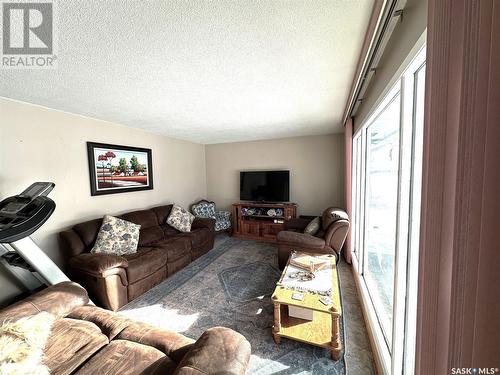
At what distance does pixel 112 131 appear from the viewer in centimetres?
304

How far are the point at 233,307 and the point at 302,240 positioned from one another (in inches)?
49.1

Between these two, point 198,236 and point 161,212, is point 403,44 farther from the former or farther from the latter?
point 161,212

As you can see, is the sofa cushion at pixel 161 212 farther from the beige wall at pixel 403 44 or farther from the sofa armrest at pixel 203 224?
the beige wall at pixel 403 44

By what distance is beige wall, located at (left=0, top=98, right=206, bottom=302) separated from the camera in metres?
2.07

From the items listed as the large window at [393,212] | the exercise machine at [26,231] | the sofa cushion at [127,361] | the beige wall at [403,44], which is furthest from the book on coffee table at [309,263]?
the exercise machine at [26,231]

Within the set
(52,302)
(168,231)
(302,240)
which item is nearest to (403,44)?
(302,240)

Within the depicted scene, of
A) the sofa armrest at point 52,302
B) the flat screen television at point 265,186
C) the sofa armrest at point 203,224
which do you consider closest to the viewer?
the sofa armrest at point 52,302

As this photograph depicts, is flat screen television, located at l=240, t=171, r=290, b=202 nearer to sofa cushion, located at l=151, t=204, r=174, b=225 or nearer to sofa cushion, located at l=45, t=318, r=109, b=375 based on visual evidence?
sofa cushion, located at l=151, t=204, r=174, b=225

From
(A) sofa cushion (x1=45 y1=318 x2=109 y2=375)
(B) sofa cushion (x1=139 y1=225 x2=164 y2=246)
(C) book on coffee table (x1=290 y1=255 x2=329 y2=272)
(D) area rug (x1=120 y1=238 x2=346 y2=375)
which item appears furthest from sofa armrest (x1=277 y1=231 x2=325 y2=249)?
(A) sofa cushion (x1=45 y1=318 x2=109 y2=375)

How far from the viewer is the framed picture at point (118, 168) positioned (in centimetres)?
282

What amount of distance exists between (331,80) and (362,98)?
67cm

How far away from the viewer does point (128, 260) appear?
7.87 feet

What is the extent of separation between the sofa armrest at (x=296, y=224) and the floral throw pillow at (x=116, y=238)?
255 centimetres

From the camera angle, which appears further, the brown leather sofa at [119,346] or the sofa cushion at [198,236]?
the sofa cushion at [198,236]
